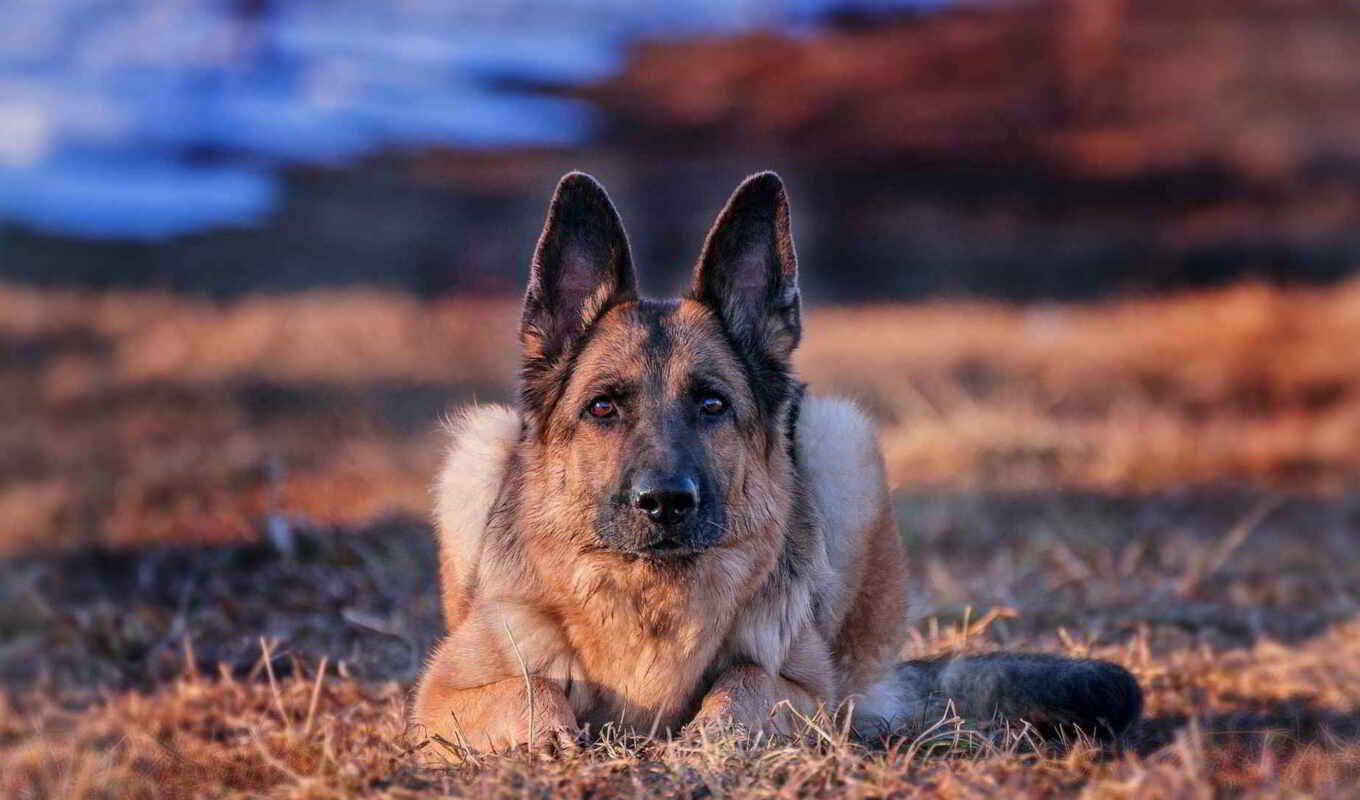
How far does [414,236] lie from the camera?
17.6 metres

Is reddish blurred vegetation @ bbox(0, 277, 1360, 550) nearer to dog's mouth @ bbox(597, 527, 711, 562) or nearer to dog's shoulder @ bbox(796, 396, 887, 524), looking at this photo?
dog's shoulder @ bbox(796, 396, 887, 524)

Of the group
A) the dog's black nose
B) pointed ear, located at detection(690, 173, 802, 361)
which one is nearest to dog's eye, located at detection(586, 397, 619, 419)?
the dog's black nose

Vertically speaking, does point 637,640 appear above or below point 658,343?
below

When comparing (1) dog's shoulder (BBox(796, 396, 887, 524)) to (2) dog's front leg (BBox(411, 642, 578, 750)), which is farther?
(1) dog's shoulder (BBox(796, 396, 887, 524))

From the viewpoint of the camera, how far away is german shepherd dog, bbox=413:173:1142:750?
12.5 ft

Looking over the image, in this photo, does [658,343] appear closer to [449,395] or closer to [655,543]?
[655,543]

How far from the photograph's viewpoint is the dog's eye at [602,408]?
400cm

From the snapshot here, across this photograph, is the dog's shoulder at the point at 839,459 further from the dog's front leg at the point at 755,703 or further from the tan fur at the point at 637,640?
the dog's front leg at the point at 755,703

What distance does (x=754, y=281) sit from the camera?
427cm

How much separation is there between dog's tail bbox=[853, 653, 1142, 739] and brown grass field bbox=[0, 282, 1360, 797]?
161mm

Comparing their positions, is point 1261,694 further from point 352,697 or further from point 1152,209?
point 1152,209

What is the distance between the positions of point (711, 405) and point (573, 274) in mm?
660

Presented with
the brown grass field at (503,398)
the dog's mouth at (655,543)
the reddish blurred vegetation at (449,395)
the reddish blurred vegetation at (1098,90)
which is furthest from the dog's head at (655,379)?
the reddish blurred vegetation at (1098,90)

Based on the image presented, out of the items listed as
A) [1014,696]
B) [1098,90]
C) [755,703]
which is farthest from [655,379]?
[1098,90]
